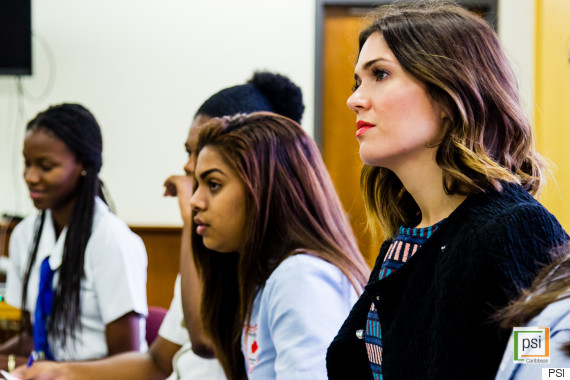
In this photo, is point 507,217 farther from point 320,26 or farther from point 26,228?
point 320,26

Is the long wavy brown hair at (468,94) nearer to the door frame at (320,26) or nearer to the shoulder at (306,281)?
the shoulder at (306,281)

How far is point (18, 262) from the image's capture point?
2.56 metres

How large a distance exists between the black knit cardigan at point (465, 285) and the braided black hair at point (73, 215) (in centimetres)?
134

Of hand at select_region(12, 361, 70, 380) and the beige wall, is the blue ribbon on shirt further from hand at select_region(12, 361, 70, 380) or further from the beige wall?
the beige wall

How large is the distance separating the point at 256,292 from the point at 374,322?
503 millimetres

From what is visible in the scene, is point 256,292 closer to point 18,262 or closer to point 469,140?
point 469,140

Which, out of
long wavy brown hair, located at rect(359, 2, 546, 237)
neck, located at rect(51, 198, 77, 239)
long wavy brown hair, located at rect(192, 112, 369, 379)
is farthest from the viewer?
neck, located at rect(51, 198, 77, 239)

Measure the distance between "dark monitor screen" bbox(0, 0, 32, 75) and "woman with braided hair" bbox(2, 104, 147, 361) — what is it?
5.68ft

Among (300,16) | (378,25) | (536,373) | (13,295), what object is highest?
(300,16)

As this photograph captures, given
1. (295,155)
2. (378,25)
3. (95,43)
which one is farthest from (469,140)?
(95,43)

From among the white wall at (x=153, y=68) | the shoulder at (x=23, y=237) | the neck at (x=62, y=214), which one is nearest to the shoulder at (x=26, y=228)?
the shoulder at (x=23, y=237)

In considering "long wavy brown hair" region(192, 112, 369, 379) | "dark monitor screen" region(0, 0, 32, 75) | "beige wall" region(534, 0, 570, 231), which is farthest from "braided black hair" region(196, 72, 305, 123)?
"dark monitor screen" region(0, 0, 32, 75)

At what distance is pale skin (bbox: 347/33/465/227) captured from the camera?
1.09 metres

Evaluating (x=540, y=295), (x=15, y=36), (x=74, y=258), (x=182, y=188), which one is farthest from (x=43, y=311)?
(x=15, y=36)
